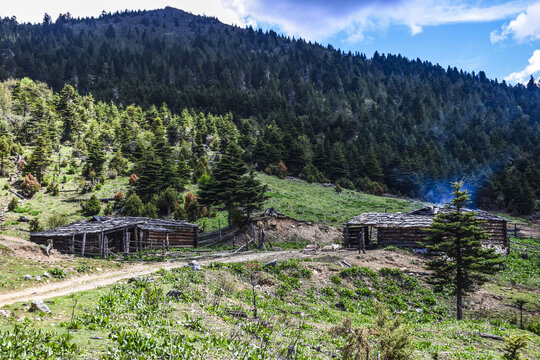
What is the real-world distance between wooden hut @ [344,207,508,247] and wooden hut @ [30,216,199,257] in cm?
1801

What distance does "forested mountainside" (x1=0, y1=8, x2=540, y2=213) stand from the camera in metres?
81.7

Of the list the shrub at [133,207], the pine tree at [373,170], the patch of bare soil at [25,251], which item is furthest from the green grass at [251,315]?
the pine tree at [373,170]

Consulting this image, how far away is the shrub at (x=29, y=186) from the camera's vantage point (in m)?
49.7

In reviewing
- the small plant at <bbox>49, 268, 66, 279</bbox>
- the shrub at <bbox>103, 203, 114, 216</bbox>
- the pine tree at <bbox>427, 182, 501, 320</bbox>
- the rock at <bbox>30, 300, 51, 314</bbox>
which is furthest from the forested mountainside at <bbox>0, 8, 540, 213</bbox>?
the rock at <bbox>30, 300, 51, 314</bbox>

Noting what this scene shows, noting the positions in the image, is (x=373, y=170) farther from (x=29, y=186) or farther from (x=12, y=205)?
(x=12, y=205)

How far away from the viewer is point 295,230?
38469 mm

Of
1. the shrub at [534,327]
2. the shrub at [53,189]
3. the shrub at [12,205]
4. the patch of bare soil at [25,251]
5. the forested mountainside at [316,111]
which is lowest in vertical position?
the shrub at [534,327]

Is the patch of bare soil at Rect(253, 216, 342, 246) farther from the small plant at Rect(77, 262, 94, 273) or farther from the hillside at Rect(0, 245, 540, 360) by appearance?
the small plant at Rect(77, 262, 94, 273)

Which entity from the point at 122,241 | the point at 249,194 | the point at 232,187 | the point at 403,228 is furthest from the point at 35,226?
the point at 403,228

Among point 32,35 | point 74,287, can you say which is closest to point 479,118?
point 74,287

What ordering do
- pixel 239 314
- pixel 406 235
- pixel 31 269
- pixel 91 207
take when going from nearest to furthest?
1. pixel 239 314
2. pixel 31 269
3. pixel 406 235
4. pixel 91 207

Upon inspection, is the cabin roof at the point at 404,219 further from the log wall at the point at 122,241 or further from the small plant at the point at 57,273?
the small plant at the point at 57,273

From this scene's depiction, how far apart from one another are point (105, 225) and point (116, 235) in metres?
2.54

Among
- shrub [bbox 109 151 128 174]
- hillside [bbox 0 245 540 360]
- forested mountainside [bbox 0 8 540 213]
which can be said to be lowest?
hillside [bbox 0 245 540 360]
